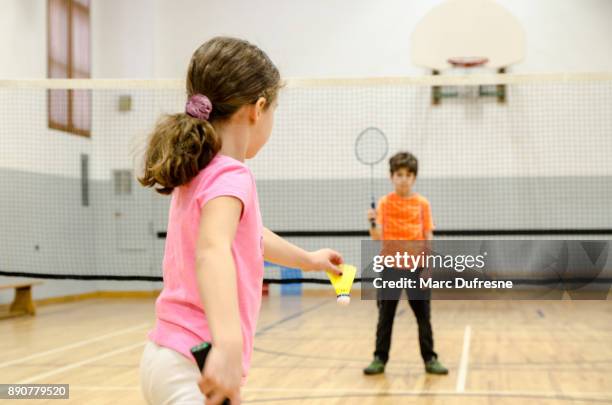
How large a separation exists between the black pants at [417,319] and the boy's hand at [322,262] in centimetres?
405

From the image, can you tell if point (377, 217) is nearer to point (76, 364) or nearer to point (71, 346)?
point (76, 364)

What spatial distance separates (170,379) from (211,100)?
0.64 metres

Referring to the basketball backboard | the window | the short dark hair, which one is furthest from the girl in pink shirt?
the window

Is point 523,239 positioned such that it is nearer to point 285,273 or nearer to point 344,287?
point 285,273

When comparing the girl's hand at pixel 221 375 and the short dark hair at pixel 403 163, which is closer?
the girl's hand at pixel 221 375

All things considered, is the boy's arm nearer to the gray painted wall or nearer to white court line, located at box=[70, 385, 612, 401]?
white court line, located at box=[70, 385, 612, 401]

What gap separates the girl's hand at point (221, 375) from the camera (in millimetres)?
1608

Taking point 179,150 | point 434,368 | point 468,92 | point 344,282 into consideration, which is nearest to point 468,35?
point 468,92

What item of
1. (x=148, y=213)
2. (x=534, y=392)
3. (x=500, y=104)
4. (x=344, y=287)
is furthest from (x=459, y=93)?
(x=344, y=287)

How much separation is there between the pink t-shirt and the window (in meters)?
11.4

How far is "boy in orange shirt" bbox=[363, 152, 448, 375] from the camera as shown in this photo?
20.9 ft

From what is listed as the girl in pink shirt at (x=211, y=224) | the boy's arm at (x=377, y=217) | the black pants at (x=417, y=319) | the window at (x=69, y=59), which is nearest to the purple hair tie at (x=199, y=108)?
the girl in pink shirt at (x=211, y=224)

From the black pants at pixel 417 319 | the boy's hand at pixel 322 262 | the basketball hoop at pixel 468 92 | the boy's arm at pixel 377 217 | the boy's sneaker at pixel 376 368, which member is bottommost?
the boy's sneaker at pixel 376 368

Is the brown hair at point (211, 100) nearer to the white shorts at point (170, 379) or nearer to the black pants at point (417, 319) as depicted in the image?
the white shorts at point (170, 379)
